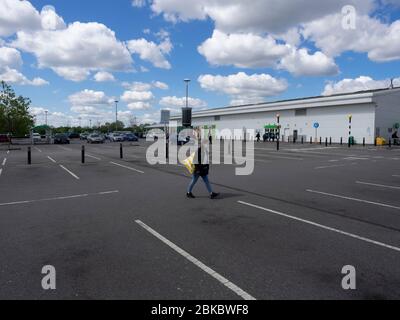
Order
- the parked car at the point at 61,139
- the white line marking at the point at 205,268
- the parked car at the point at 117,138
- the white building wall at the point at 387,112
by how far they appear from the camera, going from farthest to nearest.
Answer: the parked car at the point at 117,138 → the parked car at the point at 61,139 → the white building wall at the point at 387,112 → the white line marking at the point at 205,268

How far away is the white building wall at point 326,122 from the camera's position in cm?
4028

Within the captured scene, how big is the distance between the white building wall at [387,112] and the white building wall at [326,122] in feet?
3.72

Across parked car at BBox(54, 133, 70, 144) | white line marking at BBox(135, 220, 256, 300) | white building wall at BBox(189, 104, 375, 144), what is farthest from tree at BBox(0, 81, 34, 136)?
white line marking at BBox(135, 220, 256, 300)

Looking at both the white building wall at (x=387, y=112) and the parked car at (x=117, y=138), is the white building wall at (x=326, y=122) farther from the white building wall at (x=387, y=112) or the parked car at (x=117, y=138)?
the parked car at (x=117, y=138)

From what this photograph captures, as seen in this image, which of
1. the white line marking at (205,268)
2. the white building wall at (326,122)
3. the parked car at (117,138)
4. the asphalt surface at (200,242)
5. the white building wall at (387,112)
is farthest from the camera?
the parked car at (117,138)

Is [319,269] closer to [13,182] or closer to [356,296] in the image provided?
[356,296]

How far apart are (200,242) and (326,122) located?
4486 cm

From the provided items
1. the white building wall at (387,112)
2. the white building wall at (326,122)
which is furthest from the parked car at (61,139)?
the white building wall at (387,112)

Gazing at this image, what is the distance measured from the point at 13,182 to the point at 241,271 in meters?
10.6

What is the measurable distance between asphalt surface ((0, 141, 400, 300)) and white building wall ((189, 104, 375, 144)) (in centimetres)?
3426

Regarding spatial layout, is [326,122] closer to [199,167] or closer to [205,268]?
[199,167]

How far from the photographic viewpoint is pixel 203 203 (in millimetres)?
8086

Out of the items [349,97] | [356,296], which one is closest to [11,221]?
[356,296]

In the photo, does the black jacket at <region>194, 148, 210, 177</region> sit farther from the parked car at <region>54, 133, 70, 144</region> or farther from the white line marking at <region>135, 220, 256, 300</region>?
the parked car at <region>54, 133, 70, 144</region>
